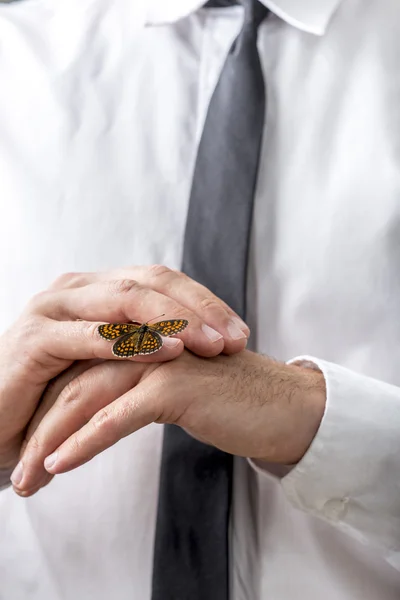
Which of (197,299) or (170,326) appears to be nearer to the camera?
(170,326)

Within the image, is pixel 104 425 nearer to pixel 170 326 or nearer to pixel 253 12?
pixel 170 326

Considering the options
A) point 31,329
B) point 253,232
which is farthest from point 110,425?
point 253,232

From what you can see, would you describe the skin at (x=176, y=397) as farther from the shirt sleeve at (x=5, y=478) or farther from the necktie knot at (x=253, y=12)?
the necktie knot at (x=253, y=12)

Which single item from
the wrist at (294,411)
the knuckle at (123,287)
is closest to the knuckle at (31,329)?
the knuckle at (123,287)

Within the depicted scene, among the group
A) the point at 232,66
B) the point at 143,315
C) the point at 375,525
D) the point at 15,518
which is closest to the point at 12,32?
the point at 232,66

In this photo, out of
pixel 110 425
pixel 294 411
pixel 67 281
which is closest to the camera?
pixel 110 425

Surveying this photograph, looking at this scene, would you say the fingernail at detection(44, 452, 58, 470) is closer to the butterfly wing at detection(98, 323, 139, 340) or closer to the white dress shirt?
the butterfly wing at detection(98, 323, 139, 340)

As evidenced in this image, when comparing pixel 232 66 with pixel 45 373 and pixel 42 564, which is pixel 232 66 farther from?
pixel 42 564
